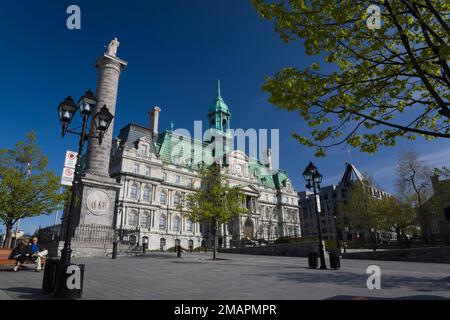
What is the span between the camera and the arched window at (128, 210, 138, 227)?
4816 centimetres

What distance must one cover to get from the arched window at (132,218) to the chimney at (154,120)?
58.6 ft

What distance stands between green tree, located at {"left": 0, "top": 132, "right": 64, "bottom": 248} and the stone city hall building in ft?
15.2

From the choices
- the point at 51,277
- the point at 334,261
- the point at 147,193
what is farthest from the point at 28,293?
the point at 147,193

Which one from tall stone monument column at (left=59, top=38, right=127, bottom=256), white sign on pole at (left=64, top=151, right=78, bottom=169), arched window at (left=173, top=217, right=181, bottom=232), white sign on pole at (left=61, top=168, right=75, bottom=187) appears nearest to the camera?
white sign on pole at (left=61, top=168, right=75, bottom=187)

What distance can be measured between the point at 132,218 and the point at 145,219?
272 centimetres

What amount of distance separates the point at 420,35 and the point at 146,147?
1955 inches

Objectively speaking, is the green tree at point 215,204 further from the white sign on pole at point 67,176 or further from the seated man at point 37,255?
the white sign on pole at point 67,176

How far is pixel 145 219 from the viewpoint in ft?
166

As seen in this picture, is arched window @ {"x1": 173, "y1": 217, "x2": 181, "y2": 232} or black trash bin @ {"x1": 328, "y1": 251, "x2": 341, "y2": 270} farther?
arched window @ {"x1": 173, "y1": 217, "x2": 181, "y2": 232}

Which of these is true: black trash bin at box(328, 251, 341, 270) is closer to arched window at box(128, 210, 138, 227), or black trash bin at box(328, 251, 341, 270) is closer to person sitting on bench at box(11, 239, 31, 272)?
person sitting on bench at box(11, 239, 31, 272)

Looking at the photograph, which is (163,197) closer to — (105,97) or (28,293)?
(105,97)

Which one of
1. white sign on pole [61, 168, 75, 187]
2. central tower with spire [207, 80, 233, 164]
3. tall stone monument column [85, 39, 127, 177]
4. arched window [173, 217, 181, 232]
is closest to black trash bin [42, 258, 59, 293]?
white sign on pole [61, 168, 75, 187]

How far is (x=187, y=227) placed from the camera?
57469 mm
